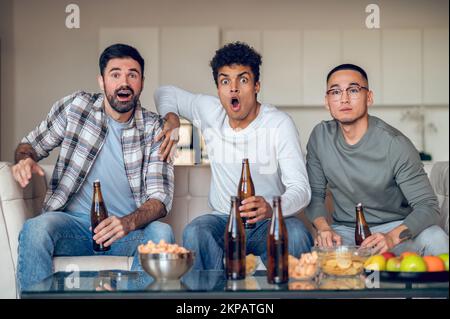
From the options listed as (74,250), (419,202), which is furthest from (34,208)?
(419,202)

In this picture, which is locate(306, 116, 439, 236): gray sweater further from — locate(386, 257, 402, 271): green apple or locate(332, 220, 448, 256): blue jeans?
locate(386, 257, 402, 271): green apple

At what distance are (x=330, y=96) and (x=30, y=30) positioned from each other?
2485 millimetres

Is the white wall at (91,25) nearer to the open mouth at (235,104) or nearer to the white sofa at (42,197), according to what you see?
the white sofa at (42,197)

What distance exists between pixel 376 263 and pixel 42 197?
1.46m

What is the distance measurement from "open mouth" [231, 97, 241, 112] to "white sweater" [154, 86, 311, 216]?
0.06 m

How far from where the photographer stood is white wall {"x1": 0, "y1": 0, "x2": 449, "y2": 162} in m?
4.57

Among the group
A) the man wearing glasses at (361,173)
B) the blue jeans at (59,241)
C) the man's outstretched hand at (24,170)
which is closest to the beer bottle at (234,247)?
the blue jeans at (59,241)

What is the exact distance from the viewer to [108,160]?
2.82 m

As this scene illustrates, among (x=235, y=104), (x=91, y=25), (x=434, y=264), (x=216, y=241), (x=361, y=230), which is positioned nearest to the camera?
(x=434, y=264)

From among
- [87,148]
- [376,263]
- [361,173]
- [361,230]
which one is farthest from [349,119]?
[87,148]

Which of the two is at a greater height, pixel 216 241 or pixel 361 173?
pixel 361 173

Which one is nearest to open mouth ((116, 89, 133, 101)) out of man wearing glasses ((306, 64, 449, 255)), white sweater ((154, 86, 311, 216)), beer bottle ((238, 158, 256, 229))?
white sweater ((154, 86, 311, 216))

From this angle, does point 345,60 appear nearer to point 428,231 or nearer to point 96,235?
point 428,231

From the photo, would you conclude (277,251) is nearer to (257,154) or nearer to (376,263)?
(376,263)
